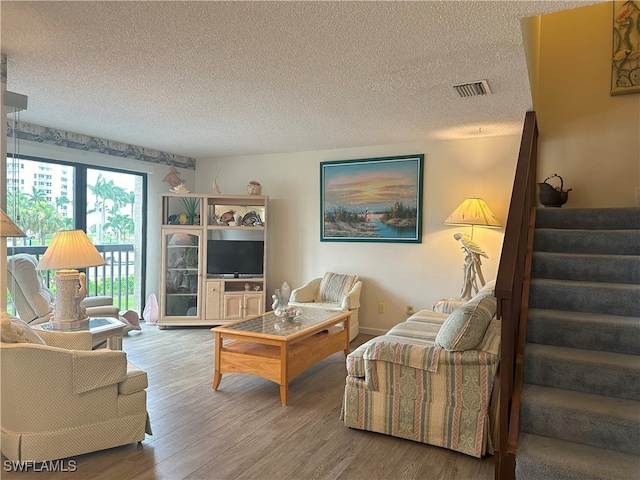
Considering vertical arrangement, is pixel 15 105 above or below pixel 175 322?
above

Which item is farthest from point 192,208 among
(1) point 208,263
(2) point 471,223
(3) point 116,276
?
→ (2) point 471,223

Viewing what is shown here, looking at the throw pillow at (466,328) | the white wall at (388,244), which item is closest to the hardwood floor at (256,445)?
the throw pillow at (466,328)

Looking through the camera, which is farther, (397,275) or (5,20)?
(397,275)

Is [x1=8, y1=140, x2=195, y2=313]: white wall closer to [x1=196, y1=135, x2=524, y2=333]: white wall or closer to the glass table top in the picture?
[x1=196, y1=135, x2=524, y2=333]: white wall

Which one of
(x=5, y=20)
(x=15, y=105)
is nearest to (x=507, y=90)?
(x=5, y=20)

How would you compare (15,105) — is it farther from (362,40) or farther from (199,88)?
(362,40)

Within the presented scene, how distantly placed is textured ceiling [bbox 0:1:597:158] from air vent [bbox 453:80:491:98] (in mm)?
56

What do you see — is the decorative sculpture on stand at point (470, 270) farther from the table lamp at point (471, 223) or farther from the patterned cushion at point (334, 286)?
the patterned cushion at point (334, 286)

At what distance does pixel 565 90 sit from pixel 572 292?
249 centimetres

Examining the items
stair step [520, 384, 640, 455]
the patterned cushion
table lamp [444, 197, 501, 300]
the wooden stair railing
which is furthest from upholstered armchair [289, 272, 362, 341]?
stair step [520, 384, 640, 455]

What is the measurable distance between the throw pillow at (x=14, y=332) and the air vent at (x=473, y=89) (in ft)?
10.1

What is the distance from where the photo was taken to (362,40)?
2.36 metres

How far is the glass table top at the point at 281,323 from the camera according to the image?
3.47 metres

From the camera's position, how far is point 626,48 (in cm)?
397
